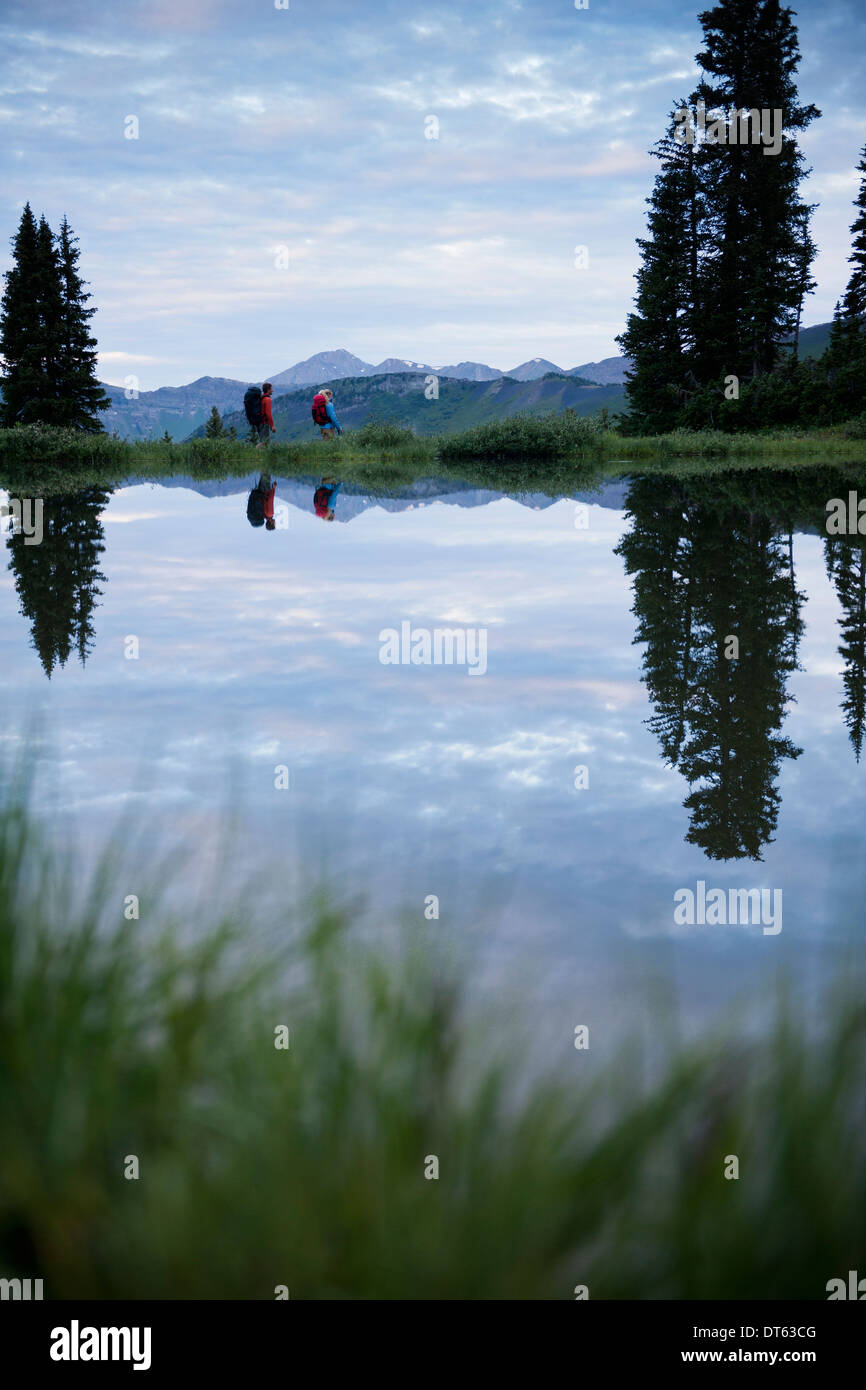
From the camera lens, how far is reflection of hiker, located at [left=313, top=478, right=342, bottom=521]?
17397 mm

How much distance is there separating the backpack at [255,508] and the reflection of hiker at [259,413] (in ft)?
32.4

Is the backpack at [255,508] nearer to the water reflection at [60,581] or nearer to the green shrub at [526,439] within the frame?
the water reflection at [60,581]

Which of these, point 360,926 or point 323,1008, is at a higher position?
point 323,1008

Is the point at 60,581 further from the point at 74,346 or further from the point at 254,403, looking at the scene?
the point at 74,346

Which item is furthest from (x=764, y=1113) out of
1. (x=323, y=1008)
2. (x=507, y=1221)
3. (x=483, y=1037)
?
(x=323, y=1008)

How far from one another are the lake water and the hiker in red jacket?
784 inches

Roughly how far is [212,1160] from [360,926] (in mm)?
1460

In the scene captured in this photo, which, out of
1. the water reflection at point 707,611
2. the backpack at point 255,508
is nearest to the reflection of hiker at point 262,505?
the backpack at point 255,508

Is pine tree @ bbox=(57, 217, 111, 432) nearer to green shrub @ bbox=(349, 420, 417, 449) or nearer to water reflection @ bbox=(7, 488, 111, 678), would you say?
green shrub @ bbox=(349, 420, 417, 449)

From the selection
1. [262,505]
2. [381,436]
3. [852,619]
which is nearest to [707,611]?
[852,619]

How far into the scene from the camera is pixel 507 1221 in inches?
57.9

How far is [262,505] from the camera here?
1897cm

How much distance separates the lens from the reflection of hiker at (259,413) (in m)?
32.0

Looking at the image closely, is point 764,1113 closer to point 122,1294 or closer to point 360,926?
point 122,1294
